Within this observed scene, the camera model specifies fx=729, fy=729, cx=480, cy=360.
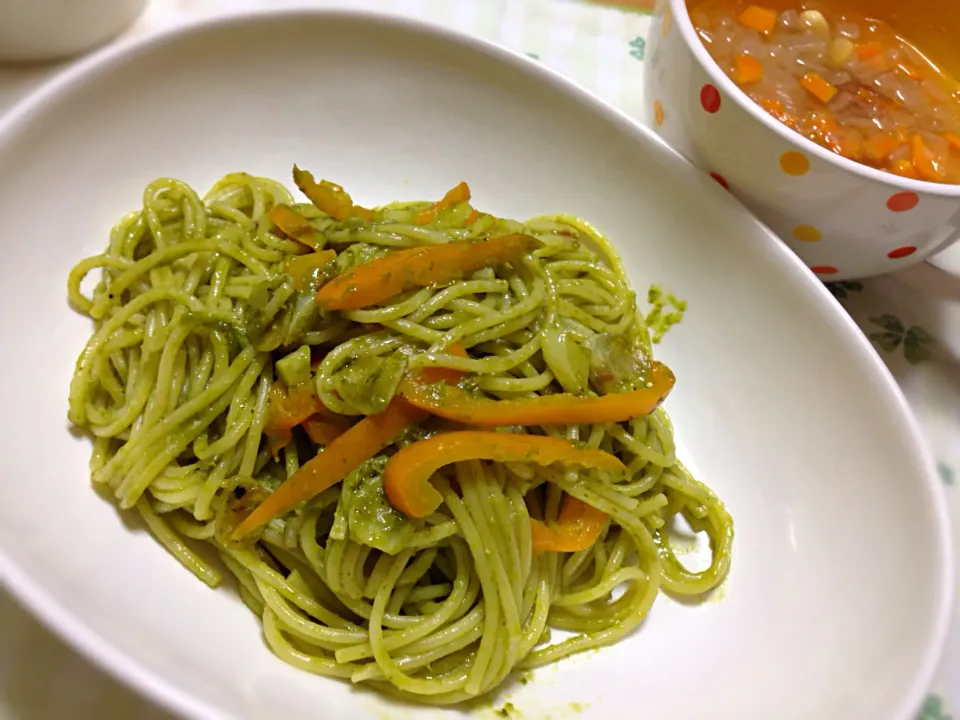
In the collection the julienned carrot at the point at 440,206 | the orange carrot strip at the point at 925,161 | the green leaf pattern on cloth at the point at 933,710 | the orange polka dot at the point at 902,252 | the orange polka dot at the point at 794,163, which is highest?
the orange polka dot at the point at 794,163

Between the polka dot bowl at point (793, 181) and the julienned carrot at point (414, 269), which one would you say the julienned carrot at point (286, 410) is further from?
the polka dot bowl at point (793, 181)

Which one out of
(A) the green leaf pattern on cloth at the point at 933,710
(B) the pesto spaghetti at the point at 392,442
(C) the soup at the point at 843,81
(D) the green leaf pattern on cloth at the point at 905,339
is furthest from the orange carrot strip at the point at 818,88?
(A) the green leaf pattern on cloth at the point at 933,710

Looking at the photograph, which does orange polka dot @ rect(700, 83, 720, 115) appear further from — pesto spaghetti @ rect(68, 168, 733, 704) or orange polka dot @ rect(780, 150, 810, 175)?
pesto spaghetti @ rect(68, 168, 733, 704)

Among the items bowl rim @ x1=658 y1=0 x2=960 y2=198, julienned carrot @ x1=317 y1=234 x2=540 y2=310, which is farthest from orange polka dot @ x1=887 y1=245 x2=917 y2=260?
julienned carrot @ x1=317 y1=234 x2=540 y2=310

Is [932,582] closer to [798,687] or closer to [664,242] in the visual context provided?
[798,687]

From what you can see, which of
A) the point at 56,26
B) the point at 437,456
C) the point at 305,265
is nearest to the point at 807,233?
the point at 437,456

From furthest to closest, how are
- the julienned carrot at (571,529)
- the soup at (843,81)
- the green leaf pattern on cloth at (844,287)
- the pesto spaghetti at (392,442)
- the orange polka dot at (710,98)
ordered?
1. the green leaf pattern on cloth at (844,287)
2. the soup at (843,81)
3. the orange polka dot at (710,98)
4. the julienned carrot at (571,529)
5. the pesto spaghetti at (392,442)

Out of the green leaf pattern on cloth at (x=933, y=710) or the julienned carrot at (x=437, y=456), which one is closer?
the julienned carrot at (x=437, y=456)

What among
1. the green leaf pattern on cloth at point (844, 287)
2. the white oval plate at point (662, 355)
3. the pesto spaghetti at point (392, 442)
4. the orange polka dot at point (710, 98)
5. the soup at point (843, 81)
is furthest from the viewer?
the green leaf pattern on cloth at point (844, 287)
